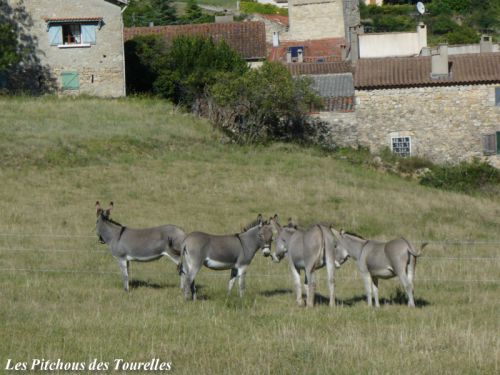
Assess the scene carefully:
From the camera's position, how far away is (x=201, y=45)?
182 ft

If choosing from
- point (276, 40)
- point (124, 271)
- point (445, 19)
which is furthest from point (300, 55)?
point (124, 271)

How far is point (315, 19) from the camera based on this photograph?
246 ft

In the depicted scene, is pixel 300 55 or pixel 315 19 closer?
pixel 300 55

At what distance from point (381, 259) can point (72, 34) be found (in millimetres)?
37840

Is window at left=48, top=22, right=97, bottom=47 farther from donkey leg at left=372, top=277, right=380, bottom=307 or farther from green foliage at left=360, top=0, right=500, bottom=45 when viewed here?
donkey leg at left=372, top=277, right=380, bottom=307

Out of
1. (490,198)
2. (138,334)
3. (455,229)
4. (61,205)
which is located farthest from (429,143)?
(138,334)

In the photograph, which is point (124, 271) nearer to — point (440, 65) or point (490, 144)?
point (490, 144)

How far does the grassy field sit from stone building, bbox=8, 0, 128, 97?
3.05 meters

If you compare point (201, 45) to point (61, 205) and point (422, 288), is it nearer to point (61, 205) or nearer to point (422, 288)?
point (61, 205)

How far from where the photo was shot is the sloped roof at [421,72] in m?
50.6

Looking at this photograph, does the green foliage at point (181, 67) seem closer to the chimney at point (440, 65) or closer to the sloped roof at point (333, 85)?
the sloped roof at point (333, 85)

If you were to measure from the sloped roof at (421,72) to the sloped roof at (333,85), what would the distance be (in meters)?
1.45

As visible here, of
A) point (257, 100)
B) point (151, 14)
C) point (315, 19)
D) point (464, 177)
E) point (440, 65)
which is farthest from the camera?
point (151, 14)

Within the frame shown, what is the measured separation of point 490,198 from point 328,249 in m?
25.3
